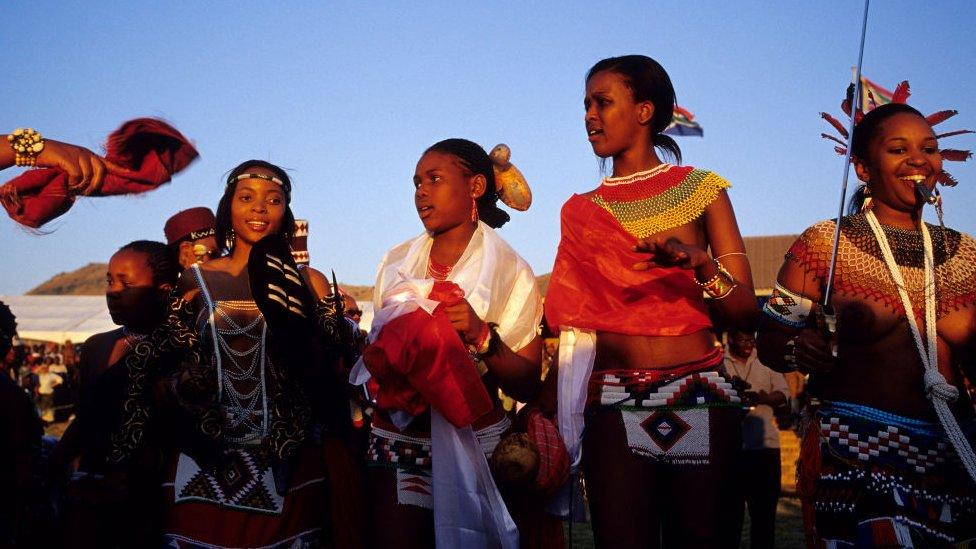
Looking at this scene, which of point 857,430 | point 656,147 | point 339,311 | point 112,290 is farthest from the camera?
point 112,290

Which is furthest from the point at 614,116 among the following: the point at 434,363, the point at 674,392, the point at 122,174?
the point at 122,174

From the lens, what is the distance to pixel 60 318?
28531 millimetres

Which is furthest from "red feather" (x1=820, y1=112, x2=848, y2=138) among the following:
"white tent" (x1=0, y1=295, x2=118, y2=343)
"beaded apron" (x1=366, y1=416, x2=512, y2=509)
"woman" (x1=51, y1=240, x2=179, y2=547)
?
"white tent" (x1=0, y1=295, x2=118, y2=343)

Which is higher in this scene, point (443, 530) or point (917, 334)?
point (917, 334)

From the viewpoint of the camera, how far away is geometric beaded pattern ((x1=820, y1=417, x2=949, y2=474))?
11.0 ft

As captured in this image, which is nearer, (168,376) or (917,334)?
(917,334)

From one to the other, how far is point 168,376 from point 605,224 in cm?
220

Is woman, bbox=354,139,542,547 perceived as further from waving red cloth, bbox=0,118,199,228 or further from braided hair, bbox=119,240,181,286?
braided hair, bbox=119,240,181,286

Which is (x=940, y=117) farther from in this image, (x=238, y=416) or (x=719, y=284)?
(x=238, y=416)

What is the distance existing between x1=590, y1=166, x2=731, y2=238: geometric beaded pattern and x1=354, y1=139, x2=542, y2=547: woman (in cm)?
59

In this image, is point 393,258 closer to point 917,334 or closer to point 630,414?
point 630,414

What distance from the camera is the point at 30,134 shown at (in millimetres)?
4070

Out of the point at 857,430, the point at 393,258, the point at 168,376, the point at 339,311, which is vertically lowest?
the point at 857,430

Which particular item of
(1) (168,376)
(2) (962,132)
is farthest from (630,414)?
(1) (168,376)
